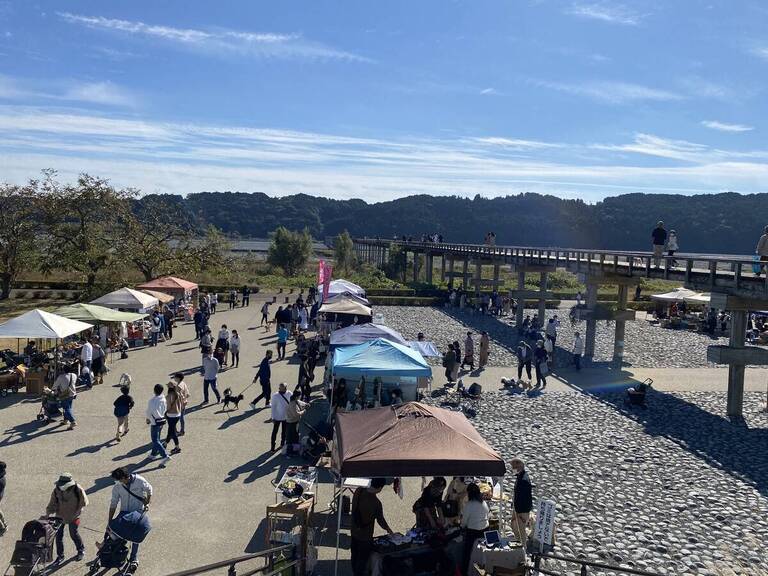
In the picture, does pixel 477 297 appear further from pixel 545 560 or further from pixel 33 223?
pixel 545 560

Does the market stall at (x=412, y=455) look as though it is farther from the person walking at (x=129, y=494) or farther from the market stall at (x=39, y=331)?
the market stall at (x=39, y=331)

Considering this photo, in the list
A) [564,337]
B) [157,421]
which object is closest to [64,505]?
[157,421]

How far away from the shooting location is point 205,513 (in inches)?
330

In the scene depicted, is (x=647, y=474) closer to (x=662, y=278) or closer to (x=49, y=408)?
(x=662, y=278)

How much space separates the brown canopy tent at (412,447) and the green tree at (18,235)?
34.6m

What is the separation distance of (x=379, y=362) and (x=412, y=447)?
5.08m

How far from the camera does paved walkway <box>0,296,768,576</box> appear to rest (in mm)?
7560

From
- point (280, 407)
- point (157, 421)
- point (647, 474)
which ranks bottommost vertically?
point (647, 474)

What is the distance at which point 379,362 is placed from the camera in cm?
1201

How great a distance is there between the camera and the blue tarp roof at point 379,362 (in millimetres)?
11711

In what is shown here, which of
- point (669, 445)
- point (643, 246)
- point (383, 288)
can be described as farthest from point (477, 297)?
point (643, 246)

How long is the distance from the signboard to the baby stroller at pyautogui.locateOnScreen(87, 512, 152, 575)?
4.79 metres

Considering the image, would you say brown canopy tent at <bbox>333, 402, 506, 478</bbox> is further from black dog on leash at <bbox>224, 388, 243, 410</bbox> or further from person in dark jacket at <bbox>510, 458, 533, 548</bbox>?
black dog on leash at <bbox>224, 388, 243, 410</bbox>

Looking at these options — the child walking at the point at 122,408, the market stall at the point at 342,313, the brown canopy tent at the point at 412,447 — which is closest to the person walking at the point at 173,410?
the child walking at the point at 122,408
